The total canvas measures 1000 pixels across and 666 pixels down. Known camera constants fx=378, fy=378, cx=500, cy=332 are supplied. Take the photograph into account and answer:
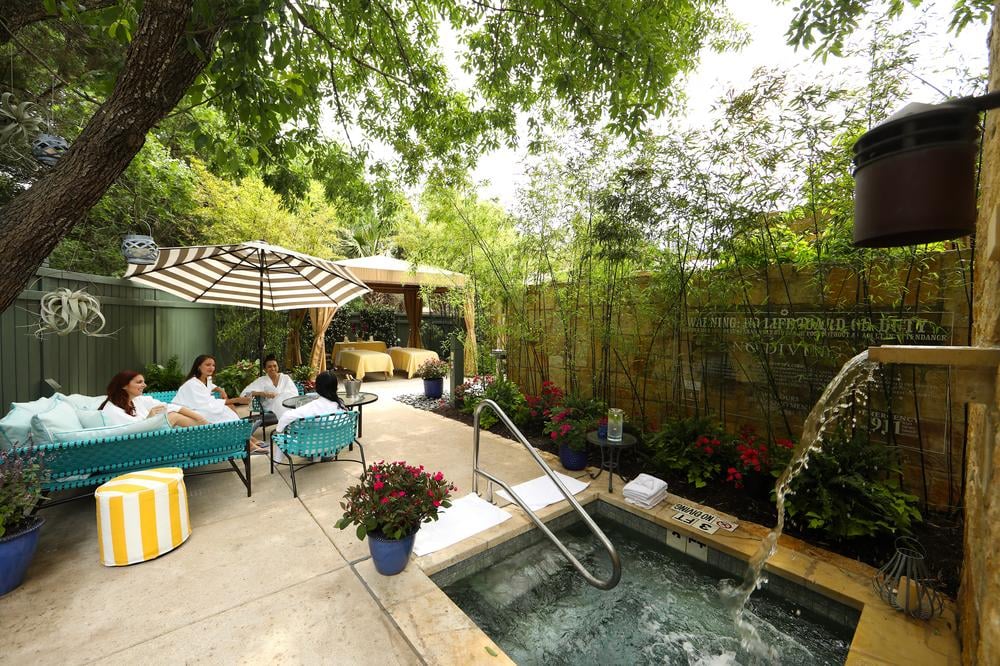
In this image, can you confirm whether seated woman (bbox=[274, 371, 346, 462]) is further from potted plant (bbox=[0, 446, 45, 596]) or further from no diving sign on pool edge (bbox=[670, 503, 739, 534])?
no diving sign on pool edge (bbox=[670, 503, 739, 534])

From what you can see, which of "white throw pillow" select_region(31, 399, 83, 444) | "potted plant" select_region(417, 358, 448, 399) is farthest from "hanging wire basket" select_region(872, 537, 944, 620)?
"potted plant" select_region(417, 358, 448, 399)

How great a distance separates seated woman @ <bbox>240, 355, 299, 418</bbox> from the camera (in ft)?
13.4

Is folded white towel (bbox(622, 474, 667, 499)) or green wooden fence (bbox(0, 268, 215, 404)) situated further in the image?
green wooden fence (bbox(0, 268, 215, 404))

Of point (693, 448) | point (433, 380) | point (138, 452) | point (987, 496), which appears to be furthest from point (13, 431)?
point (433, 380)

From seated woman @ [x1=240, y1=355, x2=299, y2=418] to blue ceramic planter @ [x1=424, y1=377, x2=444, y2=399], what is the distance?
8.83 feet

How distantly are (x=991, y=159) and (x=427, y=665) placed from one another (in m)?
2.87

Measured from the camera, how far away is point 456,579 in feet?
7.50

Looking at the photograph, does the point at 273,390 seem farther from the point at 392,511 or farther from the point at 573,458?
the point at 573,458

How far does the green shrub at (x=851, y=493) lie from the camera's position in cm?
231

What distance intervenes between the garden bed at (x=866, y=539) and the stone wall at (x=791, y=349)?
229 millimetres

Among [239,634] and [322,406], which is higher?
[322,406]

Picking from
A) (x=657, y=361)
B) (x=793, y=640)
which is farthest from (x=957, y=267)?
(x=793, y=640)

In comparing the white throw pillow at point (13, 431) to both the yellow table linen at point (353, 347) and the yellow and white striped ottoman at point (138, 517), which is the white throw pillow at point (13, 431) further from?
the yellow table linen at point (353, 347)

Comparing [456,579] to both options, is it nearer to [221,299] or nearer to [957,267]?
[957,267]
